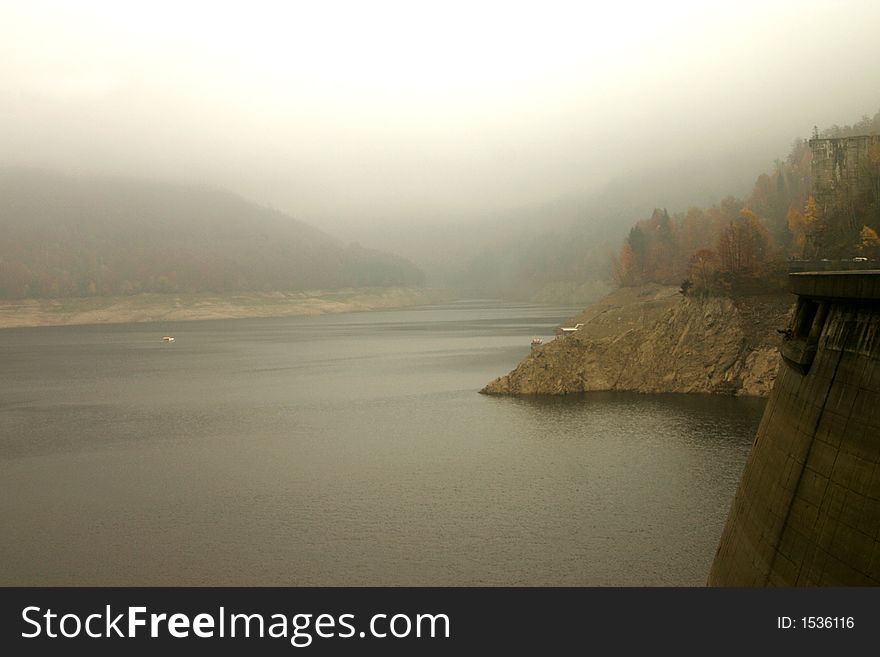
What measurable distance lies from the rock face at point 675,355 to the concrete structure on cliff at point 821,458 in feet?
181

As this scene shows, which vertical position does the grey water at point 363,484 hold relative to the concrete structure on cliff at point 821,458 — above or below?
below

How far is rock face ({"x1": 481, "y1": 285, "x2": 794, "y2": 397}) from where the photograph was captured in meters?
72.6

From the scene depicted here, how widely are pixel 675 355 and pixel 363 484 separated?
43.7 meters

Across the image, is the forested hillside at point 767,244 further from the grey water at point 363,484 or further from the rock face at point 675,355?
the grey water at point 363,484

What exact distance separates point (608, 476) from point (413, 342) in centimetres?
10923

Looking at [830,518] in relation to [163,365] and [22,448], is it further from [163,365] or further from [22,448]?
[163,365]

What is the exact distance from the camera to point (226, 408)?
77.0 metres

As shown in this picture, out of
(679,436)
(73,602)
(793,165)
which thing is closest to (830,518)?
(73,602)

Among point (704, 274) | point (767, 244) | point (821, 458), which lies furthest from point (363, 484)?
point (767, 244)

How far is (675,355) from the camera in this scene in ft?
252

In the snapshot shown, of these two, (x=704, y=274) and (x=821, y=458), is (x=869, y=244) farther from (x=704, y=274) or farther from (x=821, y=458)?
(x=821, y=458)

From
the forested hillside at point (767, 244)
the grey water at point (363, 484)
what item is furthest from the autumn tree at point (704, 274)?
the grey water at point (363, 484)

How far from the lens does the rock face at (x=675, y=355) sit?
72.6 m

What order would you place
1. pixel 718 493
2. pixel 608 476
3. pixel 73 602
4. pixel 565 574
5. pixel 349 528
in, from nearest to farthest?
1. pixel 73 602
2. pixel 565 574
3. pixel 349 528
4. pixel 718 493
5. pixel 608 476
